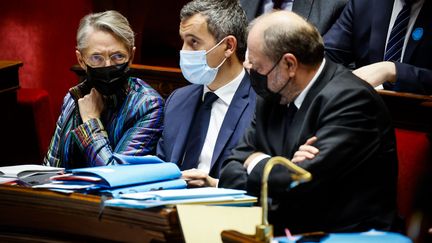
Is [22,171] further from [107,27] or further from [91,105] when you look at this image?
[107,27]

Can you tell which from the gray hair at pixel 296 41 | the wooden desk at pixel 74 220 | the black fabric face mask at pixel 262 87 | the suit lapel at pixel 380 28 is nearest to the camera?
the wooden desk at pixel 74 220

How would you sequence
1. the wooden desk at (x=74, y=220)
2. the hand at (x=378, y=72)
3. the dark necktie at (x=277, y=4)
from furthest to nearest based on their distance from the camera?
the dark necktie at (x=277, y=4)
the hand at (x=378, y=72)
the wooden desk at (x=74, y=220)

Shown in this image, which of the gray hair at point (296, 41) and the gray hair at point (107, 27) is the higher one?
the gray hair at point (296, 41)

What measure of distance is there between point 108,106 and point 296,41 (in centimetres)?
108

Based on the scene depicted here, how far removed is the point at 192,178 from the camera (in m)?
2.88

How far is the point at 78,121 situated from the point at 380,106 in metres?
1.37

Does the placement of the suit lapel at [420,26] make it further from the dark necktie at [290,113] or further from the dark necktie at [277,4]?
the dark necktie at [290,113]

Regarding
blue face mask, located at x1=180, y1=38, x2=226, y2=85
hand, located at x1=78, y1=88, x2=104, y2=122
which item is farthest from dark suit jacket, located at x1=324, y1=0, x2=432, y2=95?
hand, located at x1=78, y1=88, x2=104, y2=122

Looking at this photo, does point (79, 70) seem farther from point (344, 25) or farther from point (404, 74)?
point (404, 74)

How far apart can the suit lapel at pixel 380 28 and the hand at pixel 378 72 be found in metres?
0.28

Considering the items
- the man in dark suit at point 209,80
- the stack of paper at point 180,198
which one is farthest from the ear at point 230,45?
the stack of paper at point 180,198

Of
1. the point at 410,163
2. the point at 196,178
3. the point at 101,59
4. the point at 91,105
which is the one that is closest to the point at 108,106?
the point at 91,105

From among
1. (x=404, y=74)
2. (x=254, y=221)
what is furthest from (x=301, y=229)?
(x=404, y=74)

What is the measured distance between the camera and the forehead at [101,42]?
330 centimetres
